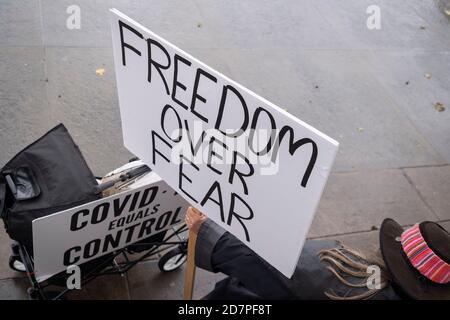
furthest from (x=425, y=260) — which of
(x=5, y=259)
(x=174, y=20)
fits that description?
(x=174, y=20)

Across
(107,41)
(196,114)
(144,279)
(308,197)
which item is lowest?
(144,279)

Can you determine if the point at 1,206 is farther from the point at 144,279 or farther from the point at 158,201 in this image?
the point at 144,279

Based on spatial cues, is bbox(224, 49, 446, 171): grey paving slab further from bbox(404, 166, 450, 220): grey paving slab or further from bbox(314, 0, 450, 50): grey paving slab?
bbox(314, 0, 450, 50): grey paving slab

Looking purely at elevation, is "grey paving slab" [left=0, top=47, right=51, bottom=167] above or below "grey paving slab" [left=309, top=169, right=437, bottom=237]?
above

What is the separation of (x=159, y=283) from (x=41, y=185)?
46.3 inches

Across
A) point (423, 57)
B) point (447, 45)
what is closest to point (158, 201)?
point (423, 57)

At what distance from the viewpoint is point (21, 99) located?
443cm

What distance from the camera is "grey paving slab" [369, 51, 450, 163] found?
536 cm

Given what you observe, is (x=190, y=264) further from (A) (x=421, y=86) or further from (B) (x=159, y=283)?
(A) (x=421, y=86)

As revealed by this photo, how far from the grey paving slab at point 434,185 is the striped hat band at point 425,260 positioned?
2.39 m

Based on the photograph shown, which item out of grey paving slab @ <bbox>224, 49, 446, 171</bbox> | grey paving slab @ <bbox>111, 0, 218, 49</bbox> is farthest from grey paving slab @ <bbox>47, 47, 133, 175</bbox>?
grey paving slab @ <bbox>224, 49, 446, 171</bbox>

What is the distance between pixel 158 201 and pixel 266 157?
1087mm

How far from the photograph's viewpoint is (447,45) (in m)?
6.80

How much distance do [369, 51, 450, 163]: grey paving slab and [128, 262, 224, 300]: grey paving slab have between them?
9.66 ft
